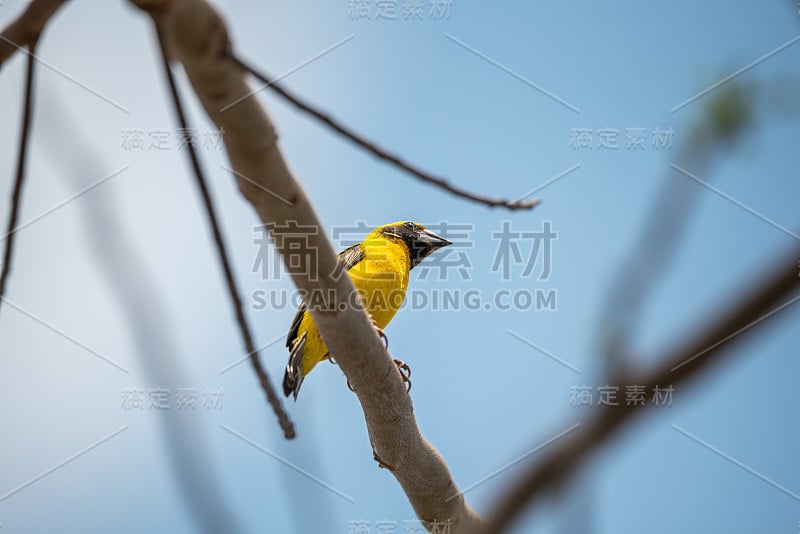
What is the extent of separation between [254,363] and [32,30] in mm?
894

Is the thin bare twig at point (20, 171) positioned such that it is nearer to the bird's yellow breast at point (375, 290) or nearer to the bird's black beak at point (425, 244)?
the bird's yellow breast at point (375, 290)

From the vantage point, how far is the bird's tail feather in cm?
488

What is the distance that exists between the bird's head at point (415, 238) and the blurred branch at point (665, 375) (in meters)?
5.00

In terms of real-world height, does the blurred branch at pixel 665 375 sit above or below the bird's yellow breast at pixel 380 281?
above

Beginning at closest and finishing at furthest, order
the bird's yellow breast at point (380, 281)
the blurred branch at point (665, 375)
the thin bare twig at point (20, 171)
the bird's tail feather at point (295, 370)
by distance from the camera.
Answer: the blurred branch at point (665, 375) < the thin bare twig at point (20, 171) < the bird's tail feather at point (295, 370) < the bird's yellow breast at point (380, 281)

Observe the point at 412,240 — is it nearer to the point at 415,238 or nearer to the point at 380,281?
the point at 415,238

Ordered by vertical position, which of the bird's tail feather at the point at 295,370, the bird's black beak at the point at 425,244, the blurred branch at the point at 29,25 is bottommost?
the bird's tail feather at the point at 295,370

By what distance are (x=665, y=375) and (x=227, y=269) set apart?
3.06 feet

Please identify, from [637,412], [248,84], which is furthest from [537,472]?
[248,84]

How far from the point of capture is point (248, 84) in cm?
182

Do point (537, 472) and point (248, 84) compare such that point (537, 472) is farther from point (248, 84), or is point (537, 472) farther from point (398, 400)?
point (398, 400)

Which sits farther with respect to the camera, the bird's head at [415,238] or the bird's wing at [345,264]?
the bird's head at [415,238]

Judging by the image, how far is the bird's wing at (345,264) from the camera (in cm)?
502

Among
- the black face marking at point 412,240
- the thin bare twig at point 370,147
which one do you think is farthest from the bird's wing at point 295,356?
the thin bare twig at point 370,147
